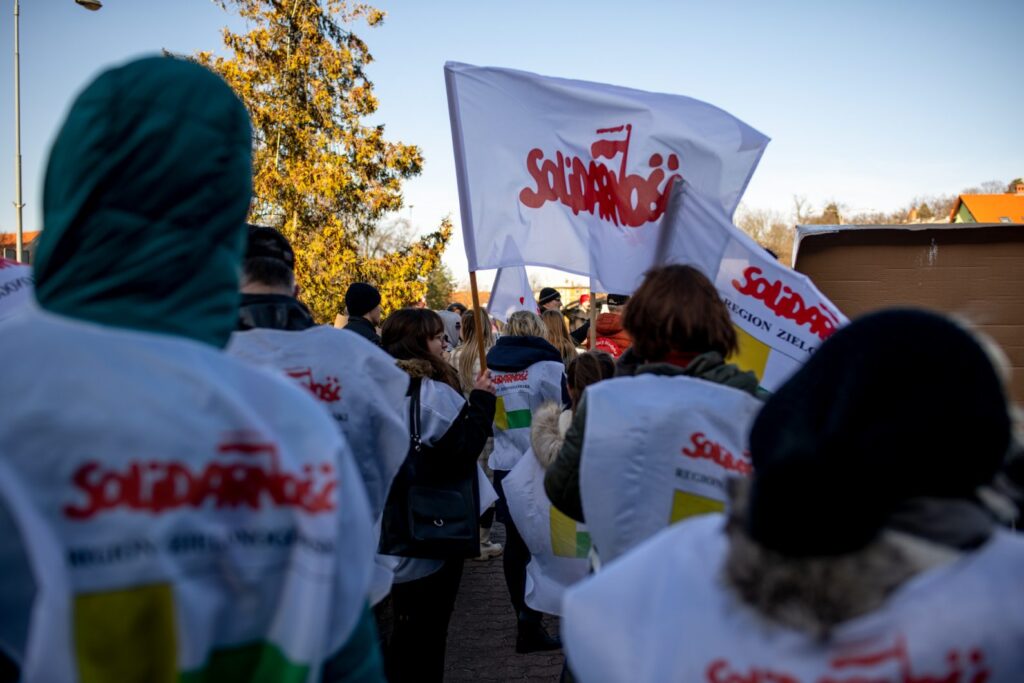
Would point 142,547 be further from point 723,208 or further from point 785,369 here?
point 723,208

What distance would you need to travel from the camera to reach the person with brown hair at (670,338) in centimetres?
259

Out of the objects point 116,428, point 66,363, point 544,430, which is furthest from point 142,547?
point 544,430

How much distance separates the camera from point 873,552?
119cm

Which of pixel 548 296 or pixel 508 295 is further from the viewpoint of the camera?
pixel 548 296

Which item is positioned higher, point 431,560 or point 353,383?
point 353,383

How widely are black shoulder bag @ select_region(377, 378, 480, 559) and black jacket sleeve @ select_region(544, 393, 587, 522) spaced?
4.04 feet

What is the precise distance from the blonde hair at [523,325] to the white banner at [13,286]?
11.9 feet

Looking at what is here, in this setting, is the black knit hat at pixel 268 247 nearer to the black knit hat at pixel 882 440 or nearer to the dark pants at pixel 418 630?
the dark pants at pixel 418 630

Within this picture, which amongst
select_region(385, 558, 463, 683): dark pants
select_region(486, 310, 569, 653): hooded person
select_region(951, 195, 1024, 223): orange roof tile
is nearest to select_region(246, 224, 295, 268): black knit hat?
select_region(385, 558, 463, 683): dark pants

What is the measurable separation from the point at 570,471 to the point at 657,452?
32 cm

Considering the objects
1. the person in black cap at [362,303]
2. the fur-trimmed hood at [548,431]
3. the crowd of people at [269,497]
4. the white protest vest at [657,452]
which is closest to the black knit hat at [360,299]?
the person in black cap at [362,303]

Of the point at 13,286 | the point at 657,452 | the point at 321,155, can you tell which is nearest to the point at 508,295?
the point at 13,286

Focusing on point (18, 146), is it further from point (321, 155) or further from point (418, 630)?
point (418, 630)

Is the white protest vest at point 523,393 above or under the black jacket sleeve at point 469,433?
under
